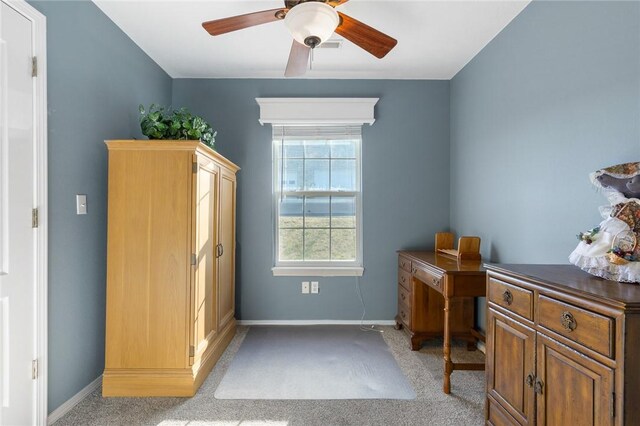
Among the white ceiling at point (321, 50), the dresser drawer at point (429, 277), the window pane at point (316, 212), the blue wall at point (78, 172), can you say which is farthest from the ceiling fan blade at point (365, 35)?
the window pane at point (316, 212)

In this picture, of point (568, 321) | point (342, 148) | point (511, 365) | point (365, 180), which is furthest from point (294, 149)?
point (568, 321)

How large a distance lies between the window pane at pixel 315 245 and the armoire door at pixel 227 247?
745mm

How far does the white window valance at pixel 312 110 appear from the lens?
3213mm

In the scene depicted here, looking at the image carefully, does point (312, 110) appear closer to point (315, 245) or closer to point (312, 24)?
point (315, 245)

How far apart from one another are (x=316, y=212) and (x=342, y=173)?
1.62 feet

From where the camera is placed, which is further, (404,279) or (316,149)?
(316,149)

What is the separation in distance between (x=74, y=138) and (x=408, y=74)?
2.84 metres

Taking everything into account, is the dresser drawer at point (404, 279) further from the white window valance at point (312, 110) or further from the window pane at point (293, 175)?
the white window valance at point (312, 110)

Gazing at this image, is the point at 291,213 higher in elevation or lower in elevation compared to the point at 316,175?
lower

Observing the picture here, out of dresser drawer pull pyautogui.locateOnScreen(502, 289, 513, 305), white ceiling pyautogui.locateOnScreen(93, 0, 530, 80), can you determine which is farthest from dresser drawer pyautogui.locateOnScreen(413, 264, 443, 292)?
white ceiling pyautogui.locateOnScreen(93, 0, 530, 80)

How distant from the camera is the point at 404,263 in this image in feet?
9.97

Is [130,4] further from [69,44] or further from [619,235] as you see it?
[619,235]

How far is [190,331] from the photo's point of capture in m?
2.06

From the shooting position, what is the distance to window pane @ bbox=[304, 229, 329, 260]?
11.1ft
